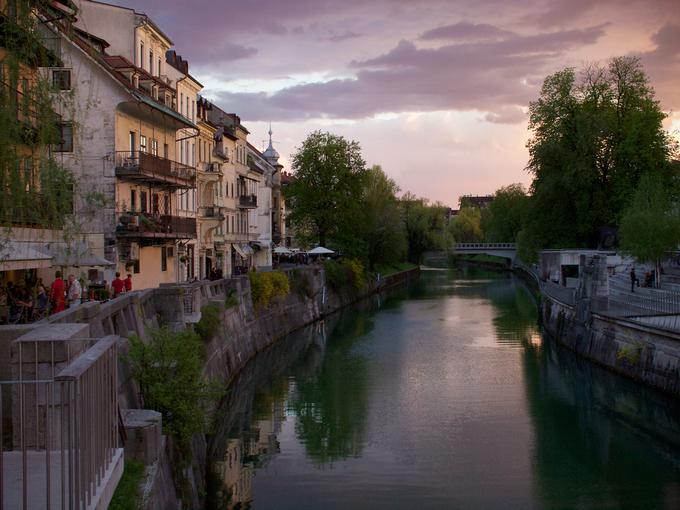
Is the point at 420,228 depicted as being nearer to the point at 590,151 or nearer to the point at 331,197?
the point at 331,197

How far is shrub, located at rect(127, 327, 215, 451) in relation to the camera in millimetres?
14414

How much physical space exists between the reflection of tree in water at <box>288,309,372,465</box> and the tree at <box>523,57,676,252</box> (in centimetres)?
2280

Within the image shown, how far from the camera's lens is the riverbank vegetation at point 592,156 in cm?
5350

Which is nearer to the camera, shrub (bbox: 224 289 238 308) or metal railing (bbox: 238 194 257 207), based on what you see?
shrub (bbox: 224 289 238 308)

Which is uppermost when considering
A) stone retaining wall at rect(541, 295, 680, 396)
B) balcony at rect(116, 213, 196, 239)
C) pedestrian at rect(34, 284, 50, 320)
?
balcony at rect(116, 213, 196, 239)

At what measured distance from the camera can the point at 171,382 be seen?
14.5 meters

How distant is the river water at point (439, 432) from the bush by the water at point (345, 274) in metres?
18.6

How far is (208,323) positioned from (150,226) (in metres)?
Answer: 7.77

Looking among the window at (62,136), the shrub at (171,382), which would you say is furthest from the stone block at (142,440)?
the window at (62,136)

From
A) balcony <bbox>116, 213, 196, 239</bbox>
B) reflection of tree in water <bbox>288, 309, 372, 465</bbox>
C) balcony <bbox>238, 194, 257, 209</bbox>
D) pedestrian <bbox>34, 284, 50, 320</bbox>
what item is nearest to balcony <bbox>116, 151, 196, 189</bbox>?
balcony <bbox>116, 213, 196, 239</bbox>

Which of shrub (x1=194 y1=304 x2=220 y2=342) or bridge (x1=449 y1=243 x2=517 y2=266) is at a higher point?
bridge (x1=449 y1=243 x2=517 y2=266)

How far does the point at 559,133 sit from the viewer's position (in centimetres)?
5703

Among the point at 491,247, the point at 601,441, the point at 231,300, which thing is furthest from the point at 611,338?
the point at 491,247

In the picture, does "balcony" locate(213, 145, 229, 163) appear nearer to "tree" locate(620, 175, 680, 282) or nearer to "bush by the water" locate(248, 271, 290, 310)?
"bush by the water" locate(248, 271, 290, 310)
